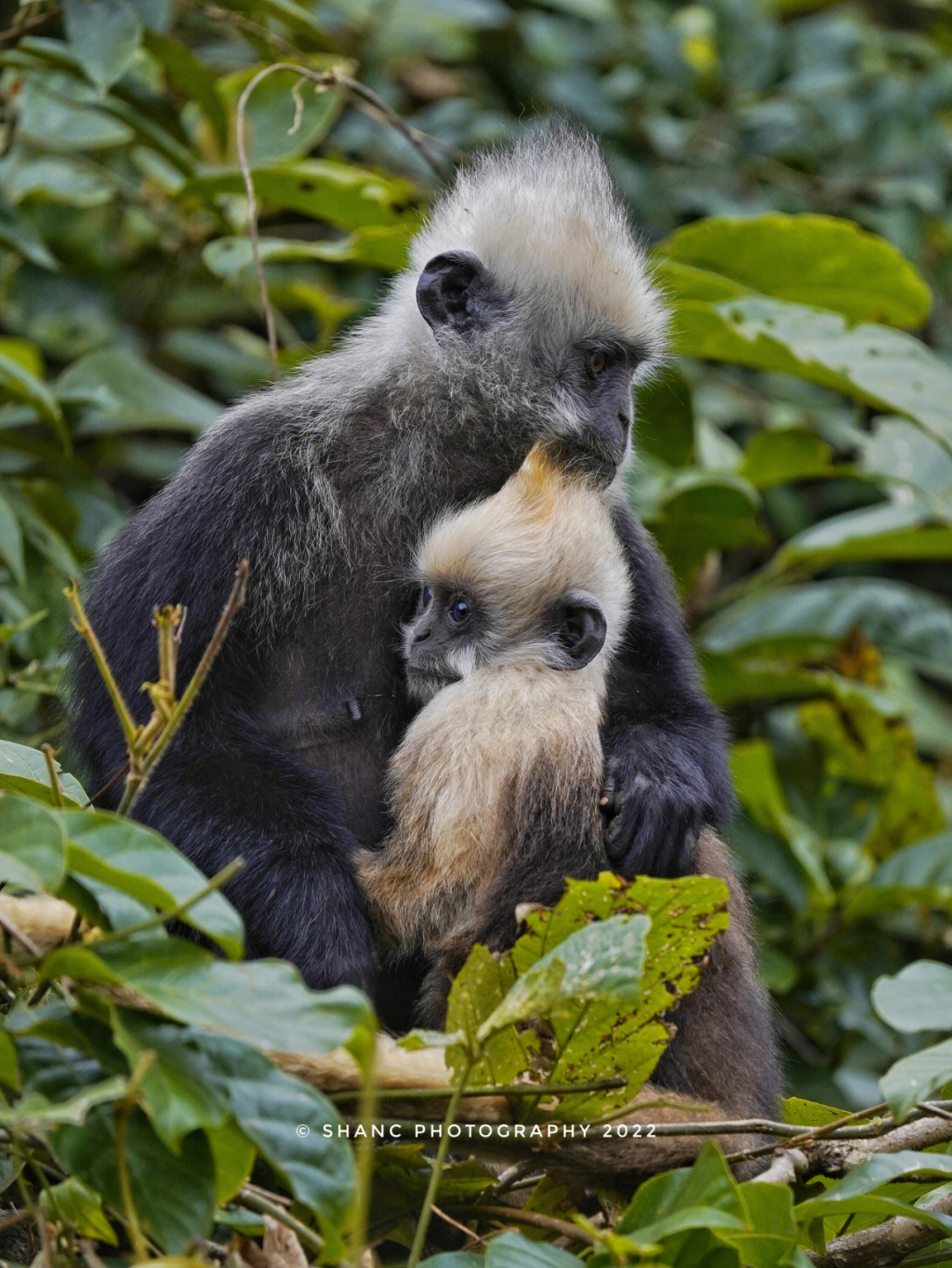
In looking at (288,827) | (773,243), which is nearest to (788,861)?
(773,243)

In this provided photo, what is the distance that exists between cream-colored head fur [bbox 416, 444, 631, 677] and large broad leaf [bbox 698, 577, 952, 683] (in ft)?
5.00

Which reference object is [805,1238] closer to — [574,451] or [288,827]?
[288,827]

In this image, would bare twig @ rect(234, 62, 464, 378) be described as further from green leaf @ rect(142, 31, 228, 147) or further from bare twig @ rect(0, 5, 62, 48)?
bare twig @ rect(0, 5, 62, 48)

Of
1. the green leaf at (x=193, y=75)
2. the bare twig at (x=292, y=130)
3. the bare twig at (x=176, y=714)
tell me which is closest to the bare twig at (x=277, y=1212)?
the bare twig at (x=176, y=714)

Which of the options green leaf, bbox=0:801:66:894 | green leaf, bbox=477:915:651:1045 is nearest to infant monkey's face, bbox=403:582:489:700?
green leaf, bbox=477:915:651:1045

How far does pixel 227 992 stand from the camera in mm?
1068

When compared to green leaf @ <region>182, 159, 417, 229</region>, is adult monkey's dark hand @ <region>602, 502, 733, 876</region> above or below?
below

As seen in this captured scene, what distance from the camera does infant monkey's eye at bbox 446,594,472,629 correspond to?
2072 mm

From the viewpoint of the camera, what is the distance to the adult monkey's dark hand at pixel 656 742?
2.00 m

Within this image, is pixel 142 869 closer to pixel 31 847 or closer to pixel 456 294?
pixel 31 847

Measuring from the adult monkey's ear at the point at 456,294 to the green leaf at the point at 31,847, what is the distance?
1.39m

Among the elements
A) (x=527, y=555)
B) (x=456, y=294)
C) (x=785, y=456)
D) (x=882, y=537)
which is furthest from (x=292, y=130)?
(x=882, y=537)

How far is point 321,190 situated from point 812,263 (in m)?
1.12

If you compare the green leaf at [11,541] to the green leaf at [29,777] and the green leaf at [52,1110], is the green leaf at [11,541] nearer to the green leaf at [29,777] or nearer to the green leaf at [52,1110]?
the green leaf at [29,777]
